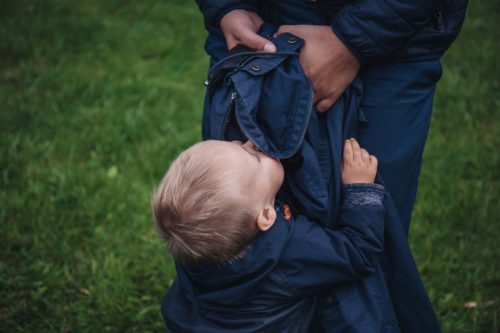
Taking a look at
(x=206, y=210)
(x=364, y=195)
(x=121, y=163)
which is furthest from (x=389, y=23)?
(x=121, y=163)

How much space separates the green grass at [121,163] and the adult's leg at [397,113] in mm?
1233

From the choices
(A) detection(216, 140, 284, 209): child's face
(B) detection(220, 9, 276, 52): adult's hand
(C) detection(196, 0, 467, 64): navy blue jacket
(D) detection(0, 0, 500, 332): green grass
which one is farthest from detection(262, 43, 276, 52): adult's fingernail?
(D) detection(0, 0, 500, 332): green grass

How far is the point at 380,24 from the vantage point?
1.56m

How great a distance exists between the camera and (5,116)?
4039 mm

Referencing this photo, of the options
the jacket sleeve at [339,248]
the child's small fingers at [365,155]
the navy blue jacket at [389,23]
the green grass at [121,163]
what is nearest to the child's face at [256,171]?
the jacket sleeve at [339,248]

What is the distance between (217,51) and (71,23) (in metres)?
3.88

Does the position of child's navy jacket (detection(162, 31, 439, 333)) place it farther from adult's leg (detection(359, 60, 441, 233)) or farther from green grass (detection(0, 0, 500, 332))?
green grass (detection(0, 0, 500, 332))

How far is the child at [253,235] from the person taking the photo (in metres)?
1.57

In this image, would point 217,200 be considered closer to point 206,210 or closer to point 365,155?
point 206,210

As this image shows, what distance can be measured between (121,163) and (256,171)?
230cm

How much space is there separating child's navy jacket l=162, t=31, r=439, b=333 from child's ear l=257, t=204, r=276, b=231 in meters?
0.04

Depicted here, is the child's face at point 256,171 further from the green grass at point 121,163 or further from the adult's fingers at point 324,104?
the green grass at point 121,163

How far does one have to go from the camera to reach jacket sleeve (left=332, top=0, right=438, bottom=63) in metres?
1.54

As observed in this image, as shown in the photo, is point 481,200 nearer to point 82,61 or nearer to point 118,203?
point 118,203
